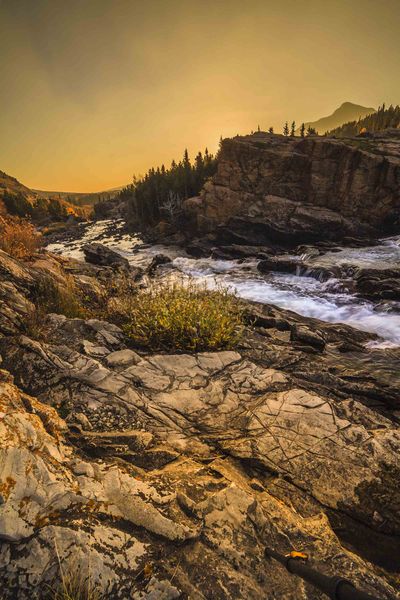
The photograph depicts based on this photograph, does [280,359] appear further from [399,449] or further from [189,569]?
[189,569]

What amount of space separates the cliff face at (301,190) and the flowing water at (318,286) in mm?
5938

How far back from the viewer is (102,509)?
2434 mm

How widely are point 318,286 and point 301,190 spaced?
896 inches

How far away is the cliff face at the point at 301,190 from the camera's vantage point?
32594 millimetres

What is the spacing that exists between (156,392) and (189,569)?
256 centimetres

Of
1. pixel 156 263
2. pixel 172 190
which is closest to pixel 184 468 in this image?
pixel 156 263

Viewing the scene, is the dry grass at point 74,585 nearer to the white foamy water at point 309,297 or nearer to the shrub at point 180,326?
the shrub at point 180,326

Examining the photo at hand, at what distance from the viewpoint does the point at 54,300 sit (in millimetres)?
6809

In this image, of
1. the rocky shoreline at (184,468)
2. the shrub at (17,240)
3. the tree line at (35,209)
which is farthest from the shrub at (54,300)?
the tree line at (35,209)

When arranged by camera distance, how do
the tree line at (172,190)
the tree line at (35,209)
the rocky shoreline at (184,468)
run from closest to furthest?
the rocky shoreline at (184,468)
the tree line at (172,190)
the tree line at (35,209)

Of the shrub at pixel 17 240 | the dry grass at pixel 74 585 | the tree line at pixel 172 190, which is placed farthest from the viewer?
the tree line at pixel 172 190

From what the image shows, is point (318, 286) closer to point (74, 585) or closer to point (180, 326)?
point (180, 326)

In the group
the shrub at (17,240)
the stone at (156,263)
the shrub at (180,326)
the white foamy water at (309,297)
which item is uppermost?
the shrub at (17,240)

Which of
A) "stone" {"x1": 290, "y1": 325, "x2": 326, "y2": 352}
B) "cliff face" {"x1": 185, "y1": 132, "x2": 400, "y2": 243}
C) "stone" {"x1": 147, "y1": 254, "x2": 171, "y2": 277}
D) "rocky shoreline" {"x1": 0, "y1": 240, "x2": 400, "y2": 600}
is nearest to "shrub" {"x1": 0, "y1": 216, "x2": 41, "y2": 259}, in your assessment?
"rocky shoreline" {"x1": 0, "y1": 240, "x2": 400, "y2": 600}
